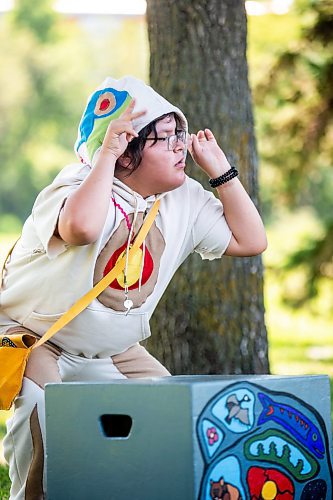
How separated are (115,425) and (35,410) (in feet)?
1.34

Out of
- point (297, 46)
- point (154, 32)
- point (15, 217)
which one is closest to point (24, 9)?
point (15, 217)

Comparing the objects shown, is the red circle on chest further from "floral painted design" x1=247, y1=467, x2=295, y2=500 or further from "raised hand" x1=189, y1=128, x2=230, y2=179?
"floral painted design" x1=247, y1=467, x2=295, y2=500

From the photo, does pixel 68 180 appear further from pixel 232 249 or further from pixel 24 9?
pixel 24 9

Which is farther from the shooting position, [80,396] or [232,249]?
[232,249]

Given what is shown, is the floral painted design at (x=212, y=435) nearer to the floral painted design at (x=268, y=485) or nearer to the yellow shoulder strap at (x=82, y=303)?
the floral painted design at (x=268, y=485)

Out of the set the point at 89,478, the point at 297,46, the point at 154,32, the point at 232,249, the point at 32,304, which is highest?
the point at 297,46

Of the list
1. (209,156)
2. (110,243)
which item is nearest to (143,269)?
(110,243)

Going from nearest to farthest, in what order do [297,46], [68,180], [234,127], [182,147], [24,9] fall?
[68,180]
[182,147]
[234,127]
[297,46]
[24,9]

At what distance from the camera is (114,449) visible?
3.07 metres

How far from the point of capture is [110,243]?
12.0ft

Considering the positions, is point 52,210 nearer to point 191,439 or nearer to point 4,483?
point 191,439

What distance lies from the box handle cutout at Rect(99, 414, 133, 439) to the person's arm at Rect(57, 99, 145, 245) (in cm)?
61

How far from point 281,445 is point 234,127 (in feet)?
7.78

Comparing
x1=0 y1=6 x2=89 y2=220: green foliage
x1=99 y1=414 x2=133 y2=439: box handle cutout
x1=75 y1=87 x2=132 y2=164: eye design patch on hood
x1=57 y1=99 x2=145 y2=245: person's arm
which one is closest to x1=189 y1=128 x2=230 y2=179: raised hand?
x1=75 y1=87 x2=132 y2=164: eye design patch on hood
